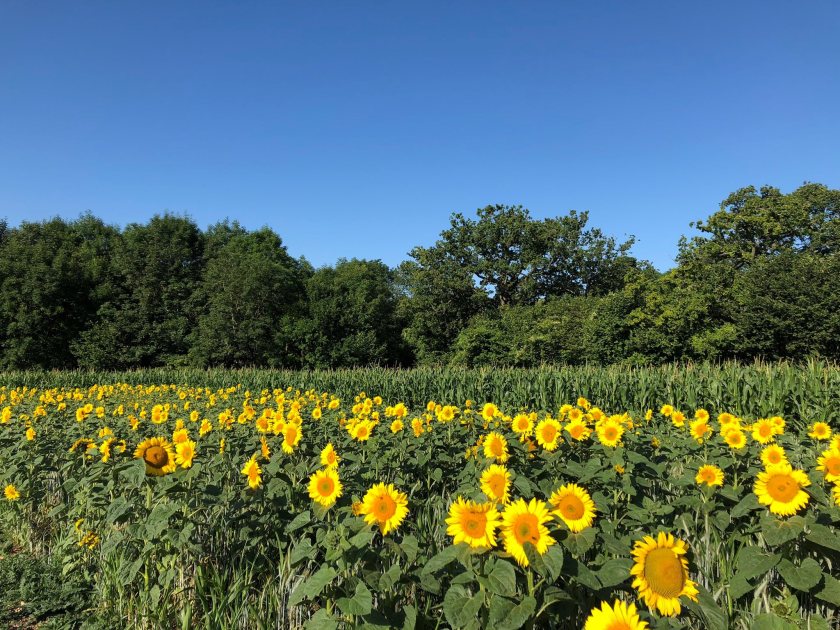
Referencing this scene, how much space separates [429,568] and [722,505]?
1659mm

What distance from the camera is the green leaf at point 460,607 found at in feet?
4.53

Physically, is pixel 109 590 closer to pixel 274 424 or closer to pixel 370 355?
pixel 274 424

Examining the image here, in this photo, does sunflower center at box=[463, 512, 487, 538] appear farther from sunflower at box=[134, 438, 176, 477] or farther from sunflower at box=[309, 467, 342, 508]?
sunflower at box=[134, 438, 176, 477]

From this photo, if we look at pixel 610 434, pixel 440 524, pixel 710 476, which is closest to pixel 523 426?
pixel 610 434

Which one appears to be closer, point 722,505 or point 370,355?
point 722,505

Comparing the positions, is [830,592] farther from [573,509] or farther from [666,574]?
[573,509]

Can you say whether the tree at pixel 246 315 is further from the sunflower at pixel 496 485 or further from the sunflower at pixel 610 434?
the sunflower at pixel 496 485

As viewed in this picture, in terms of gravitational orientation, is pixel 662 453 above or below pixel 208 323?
below

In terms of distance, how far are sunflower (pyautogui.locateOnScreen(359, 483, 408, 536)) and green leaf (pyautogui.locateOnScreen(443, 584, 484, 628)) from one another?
1.27 ft

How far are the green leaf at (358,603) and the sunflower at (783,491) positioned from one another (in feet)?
4.47

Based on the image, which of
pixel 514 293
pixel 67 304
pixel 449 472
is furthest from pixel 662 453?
pixel 67 304

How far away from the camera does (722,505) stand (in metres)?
2.42

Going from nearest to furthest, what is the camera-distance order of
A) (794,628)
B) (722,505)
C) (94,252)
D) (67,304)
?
(794,628)
(722,505)
(67,304)
(94,252)

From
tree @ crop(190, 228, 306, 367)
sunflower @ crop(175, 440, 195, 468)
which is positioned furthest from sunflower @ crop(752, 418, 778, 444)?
tree @ crop(190, 228, 306, 367)
